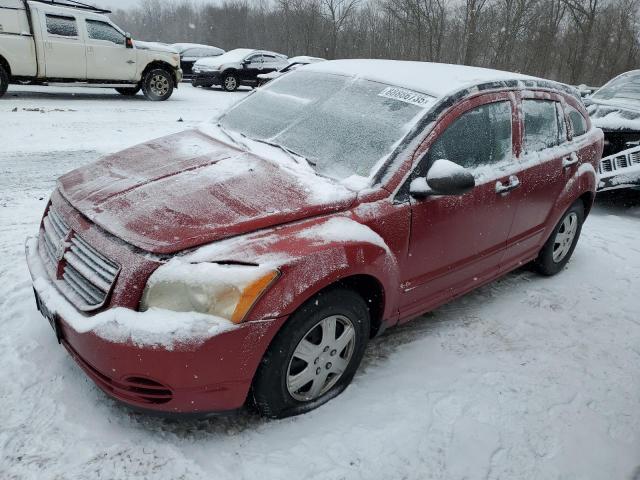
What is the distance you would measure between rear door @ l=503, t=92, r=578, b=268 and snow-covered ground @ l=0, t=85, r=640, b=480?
1.69 feet

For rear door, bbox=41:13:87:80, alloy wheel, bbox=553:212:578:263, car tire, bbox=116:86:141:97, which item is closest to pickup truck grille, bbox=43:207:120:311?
alloy wheel, bbox=553:212:578:263

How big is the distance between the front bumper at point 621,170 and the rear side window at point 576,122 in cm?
236

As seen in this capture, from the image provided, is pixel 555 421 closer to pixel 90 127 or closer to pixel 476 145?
pixel 476 145

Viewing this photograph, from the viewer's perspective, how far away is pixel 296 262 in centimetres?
221

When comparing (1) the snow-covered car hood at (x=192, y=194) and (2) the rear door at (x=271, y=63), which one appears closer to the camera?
(1) the snow-covered car hood at (x=192, y=194)

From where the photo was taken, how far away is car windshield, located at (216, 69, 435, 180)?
9.43ft

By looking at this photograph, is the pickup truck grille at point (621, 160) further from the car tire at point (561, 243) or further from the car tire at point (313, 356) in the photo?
the car tire at point (313, 356)

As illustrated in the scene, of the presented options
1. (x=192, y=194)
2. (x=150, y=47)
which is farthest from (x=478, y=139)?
(x=150, y=47)

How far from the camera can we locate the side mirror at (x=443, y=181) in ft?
8.81

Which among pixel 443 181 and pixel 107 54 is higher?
pixel 107 54

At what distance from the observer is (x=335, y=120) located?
10.3ft

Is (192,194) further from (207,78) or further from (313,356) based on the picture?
(207,78)

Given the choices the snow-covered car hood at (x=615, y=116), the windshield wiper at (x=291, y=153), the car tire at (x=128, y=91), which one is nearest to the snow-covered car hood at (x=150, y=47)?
the car tire at (x=128, y=91)

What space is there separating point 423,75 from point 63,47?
990cm
